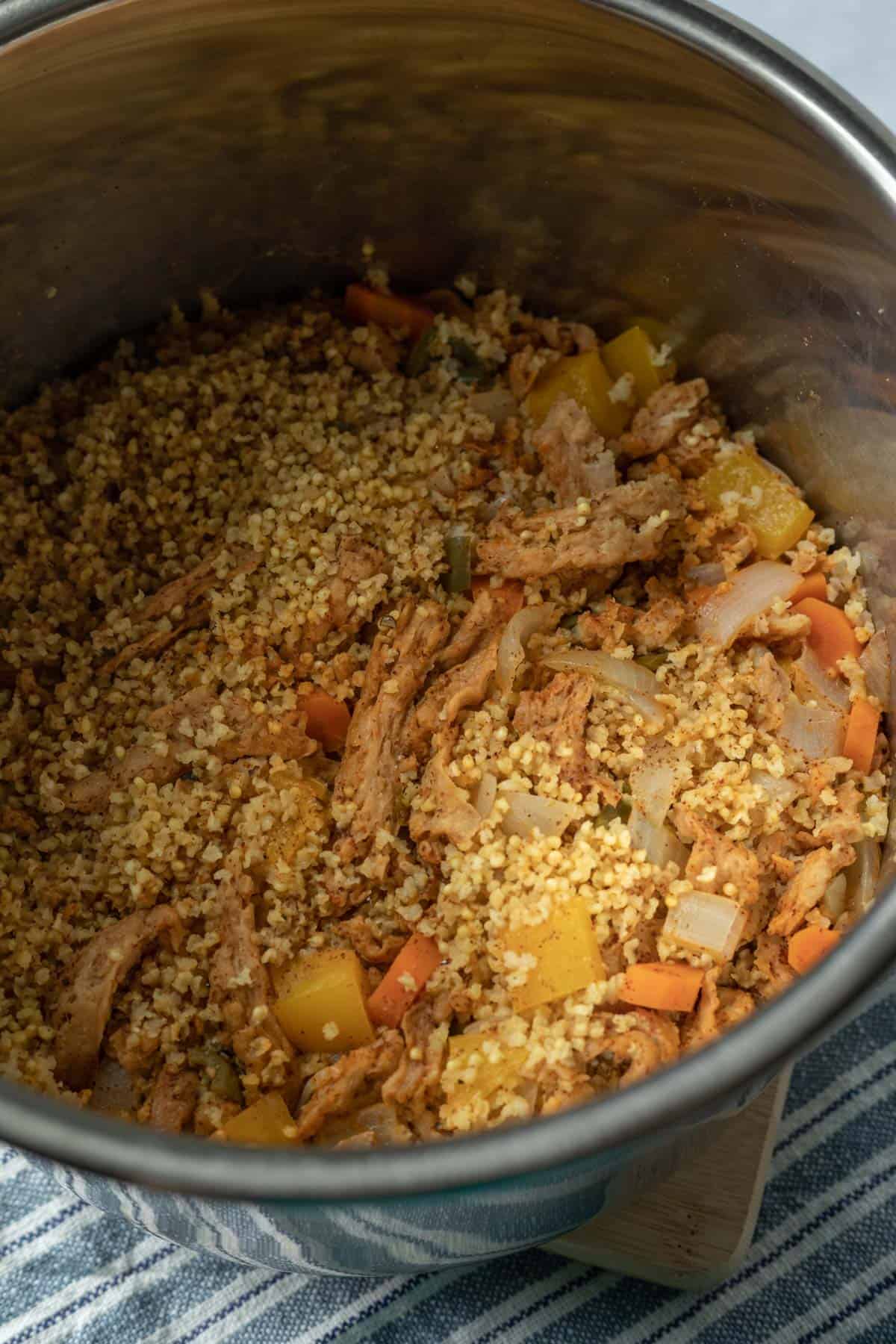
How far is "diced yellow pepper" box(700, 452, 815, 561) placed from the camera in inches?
56.9

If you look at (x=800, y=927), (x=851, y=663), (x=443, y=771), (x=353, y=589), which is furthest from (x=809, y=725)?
(x=353, y=589)

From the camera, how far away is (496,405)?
5.00 ft

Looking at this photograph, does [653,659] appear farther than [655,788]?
Yes

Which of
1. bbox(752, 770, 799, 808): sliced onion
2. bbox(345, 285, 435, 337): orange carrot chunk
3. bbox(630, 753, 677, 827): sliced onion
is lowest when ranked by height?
bbox(752, 770, 799, 808): sliced onion

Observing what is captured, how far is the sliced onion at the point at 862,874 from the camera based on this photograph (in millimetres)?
1249

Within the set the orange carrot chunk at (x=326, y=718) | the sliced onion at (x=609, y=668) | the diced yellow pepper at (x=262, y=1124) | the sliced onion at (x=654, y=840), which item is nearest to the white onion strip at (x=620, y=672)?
the sliced onion at (x=609, y=668)

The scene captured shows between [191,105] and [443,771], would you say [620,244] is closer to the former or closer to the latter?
[191,105]

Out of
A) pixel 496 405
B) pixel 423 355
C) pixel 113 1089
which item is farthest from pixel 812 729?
pixel 113 1089

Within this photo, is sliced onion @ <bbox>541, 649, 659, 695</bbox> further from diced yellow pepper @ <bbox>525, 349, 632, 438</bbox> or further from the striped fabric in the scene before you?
the striped fabric

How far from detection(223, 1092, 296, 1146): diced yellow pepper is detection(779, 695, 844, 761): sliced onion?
0.63 meters

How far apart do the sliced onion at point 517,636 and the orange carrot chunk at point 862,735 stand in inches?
13.2

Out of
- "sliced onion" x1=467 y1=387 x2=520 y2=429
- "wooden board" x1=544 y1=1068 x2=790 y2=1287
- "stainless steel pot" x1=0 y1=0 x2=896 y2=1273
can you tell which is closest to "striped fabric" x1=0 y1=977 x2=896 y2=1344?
"wooden board" x1=544 y1=1068 x2=790 y2=1287

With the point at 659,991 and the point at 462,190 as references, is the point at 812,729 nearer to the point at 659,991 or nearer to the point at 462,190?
the point at 659,991

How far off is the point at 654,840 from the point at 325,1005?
36 cm
